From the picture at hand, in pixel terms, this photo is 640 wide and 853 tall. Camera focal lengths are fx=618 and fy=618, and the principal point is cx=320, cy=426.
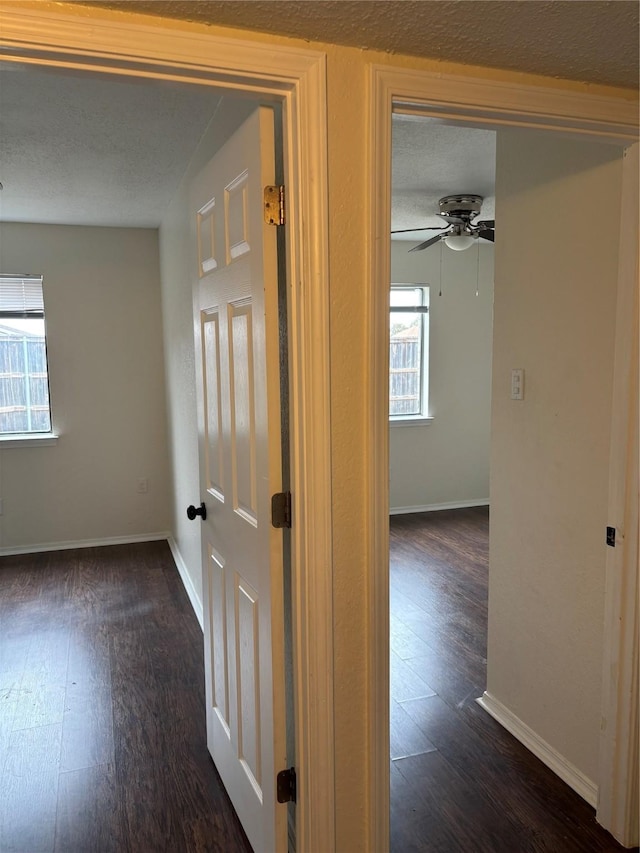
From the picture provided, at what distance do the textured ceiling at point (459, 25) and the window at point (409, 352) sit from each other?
13.6 feet

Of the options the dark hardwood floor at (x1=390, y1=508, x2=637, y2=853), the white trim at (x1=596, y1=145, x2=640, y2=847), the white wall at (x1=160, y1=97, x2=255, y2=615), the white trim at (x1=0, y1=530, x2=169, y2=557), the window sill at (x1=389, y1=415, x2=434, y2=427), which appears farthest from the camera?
the window sill at (x1=389, y1=415, x2=434, y2=427)

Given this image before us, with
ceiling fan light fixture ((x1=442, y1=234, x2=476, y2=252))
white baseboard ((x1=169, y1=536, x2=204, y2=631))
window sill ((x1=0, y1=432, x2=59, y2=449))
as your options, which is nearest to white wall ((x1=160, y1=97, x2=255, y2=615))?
white baseboard ((x1=169, y1=536, x2=204, y2=631))

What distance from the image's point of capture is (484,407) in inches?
229

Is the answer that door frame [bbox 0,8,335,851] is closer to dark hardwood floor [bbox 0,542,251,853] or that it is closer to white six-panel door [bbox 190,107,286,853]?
white six-panel door [bbox 190,107,286,853]

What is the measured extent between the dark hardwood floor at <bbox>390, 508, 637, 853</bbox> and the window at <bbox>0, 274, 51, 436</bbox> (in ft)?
10.1

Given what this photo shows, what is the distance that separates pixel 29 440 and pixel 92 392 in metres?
0.58

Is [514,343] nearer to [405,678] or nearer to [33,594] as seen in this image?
[405,678]

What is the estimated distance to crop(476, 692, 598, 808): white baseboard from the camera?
2.08 metres

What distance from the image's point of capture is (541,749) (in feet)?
7.49

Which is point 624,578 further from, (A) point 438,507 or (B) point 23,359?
(B) point 23,359

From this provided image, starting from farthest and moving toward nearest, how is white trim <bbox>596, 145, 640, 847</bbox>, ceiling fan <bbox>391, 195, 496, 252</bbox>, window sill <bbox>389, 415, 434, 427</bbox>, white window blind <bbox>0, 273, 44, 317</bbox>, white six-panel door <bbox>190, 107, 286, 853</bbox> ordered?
window sill <bbox>389, 415, 434, 427</bbox> → white window blind <bbox>0, 273, 44, 317</bbox> → ceiling fan <bbox>391, 195, 496, 252</bbox> → white trim <bbox>596, 145, 640, 847</bbox> → white six-panel door <bbox>190, 107, 286, 853</bbox>

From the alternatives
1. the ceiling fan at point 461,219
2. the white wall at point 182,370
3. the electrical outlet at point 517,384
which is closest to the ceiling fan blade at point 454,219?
the ceiling fan at point 461,219

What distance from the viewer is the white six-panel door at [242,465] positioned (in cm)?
154

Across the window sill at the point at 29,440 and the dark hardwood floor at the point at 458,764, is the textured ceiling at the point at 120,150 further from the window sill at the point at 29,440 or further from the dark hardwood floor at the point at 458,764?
the dark hardwood floor at the point at 458,764
